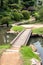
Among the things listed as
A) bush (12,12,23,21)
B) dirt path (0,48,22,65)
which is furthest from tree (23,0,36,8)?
dirt path (0,48,22,65)

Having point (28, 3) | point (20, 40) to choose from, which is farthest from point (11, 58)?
point (28, 3)

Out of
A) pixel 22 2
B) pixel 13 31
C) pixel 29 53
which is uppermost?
pixel 29 53

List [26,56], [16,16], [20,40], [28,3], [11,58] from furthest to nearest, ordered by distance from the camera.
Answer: [28,3] → [16,16] → [20,40] → [26,56] → [11,58]

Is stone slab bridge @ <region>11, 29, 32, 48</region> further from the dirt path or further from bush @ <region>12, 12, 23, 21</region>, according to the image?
bush @ <region>12, 12, 23, 21</region>

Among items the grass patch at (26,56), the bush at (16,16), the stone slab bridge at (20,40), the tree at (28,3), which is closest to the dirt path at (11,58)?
the grass patch at (26,56)

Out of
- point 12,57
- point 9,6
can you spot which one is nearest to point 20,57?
point 12,57

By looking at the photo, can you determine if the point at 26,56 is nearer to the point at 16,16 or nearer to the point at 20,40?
the point at 20,40

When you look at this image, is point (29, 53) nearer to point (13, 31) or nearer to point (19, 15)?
point (13, 31)

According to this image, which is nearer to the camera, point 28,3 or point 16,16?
point 16,16

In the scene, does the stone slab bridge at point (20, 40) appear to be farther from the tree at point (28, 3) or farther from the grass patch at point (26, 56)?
the tree at point (28, 3)

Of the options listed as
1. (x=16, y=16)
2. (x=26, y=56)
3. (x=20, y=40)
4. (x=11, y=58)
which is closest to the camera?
(x=11, y=58)

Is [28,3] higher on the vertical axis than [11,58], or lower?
lower
